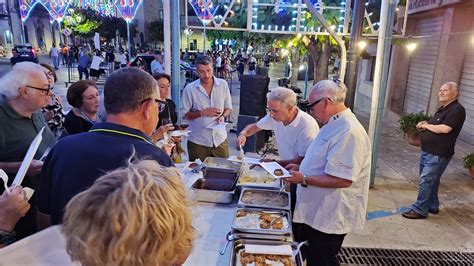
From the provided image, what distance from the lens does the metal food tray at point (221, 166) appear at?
116 inches

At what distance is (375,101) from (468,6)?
5213mm

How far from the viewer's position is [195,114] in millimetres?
3998

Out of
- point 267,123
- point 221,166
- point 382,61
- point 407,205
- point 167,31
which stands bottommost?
point 407,205

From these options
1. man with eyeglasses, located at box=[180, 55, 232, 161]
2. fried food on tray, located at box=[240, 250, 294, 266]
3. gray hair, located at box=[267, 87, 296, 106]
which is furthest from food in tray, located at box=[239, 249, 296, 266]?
man with eyeglasses, located at box=[180, 55, 232, 161]

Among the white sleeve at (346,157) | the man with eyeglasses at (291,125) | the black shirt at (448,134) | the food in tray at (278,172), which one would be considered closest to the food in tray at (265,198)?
the food in tray at (278,172)

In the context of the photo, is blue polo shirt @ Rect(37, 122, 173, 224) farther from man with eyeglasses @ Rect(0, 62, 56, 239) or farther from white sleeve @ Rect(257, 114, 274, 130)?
white sleeve @ Rect(257, 114, 274, 130)

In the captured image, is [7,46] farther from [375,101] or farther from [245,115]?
[375,101]

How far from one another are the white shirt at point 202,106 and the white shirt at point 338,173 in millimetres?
1742

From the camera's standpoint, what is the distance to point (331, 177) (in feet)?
7.48

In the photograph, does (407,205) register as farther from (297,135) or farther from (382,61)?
(297,135)

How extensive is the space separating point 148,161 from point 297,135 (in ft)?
7.02

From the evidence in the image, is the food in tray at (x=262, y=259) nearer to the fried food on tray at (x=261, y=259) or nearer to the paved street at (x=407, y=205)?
the fried food on tray at (x=261, y=259)

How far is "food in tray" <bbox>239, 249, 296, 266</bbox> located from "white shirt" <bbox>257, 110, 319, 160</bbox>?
130cm

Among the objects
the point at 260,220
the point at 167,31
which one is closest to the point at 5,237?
the point at 260,220
